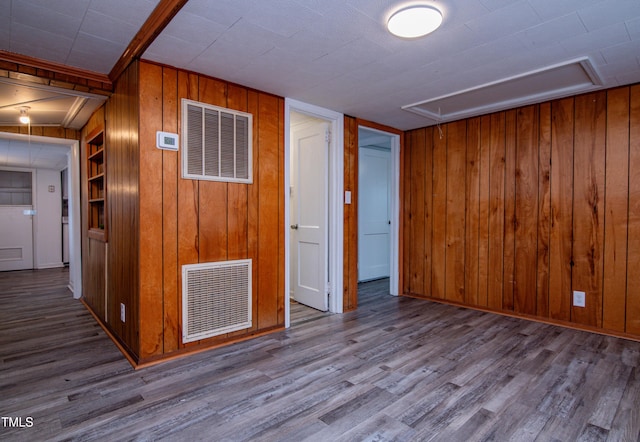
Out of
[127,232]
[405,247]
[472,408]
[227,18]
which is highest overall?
[227,18]

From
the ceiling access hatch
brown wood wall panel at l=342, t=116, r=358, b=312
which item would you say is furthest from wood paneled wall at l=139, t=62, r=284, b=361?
the ceiling access hatch

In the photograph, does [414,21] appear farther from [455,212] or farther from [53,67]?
[455,212]

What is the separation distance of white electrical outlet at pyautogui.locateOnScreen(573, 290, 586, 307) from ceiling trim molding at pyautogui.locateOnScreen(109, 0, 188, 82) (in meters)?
3.90

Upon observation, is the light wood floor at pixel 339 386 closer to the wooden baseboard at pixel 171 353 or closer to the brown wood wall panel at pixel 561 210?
the wooden baseboard at pixel 171 353

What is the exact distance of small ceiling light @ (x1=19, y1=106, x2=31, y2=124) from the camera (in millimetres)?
3387

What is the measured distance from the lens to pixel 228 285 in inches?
112

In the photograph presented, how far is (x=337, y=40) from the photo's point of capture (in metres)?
2.13

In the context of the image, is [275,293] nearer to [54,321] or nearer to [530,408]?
[530,408]

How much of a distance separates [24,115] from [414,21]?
4.05m

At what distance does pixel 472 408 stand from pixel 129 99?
10.1ft

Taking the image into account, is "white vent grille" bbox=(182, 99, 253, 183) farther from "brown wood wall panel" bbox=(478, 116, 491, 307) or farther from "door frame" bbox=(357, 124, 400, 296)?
"brown wood wall panel" bbox=(478, 116, 491, 307)

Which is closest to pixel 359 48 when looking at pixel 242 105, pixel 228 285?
pixel 242 105

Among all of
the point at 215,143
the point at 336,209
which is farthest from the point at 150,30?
the point at 336,209

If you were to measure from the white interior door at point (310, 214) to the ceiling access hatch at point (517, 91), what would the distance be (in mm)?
1099
